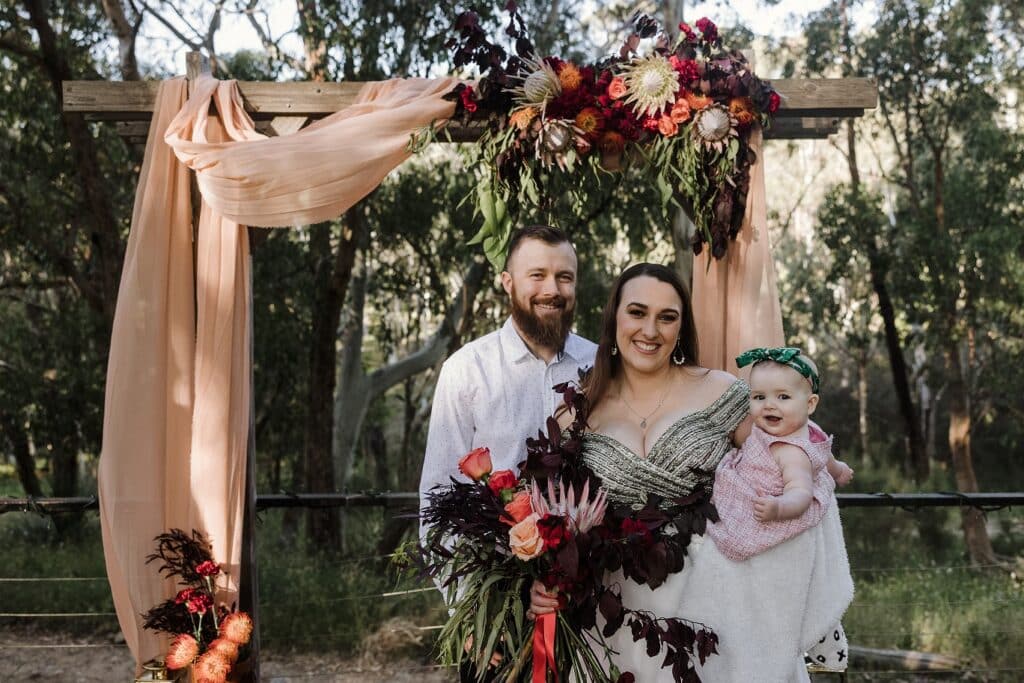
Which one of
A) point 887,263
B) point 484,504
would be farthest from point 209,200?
point 887,263

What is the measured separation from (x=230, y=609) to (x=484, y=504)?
5.39ft

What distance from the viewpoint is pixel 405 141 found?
12.2 feet

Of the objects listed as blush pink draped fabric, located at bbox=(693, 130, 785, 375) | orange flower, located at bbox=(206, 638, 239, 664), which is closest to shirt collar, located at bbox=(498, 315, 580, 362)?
blush pink draped fabric, located at bbox=(693, 130, 785, 375)

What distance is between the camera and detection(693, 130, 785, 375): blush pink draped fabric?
145 inches

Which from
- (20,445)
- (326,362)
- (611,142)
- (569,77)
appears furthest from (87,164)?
(611,142)

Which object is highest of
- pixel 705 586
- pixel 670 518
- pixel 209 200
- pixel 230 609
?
pixel 209 200

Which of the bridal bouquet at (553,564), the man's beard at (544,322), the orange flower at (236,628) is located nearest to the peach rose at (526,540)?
the bridal bouquet at (553,564)

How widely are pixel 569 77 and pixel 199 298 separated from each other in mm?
1763

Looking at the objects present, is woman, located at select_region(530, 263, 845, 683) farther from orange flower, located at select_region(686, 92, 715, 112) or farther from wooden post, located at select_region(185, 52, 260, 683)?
wooden post, located at select_region(185, 52, 260, 683)

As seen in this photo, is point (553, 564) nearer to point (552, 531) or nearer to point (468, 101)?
point (552, 531)

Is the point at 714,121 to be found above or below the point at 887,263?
below

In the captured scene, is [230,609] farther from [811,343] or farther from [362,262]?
[811,343]

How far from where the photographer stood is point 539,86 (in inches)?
141

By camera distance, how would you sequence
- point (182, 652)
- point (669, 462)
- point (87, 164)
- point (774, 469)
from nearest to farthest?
point (774, 469) < point (669, 462) < point (182, 652) < point (87, 164)
